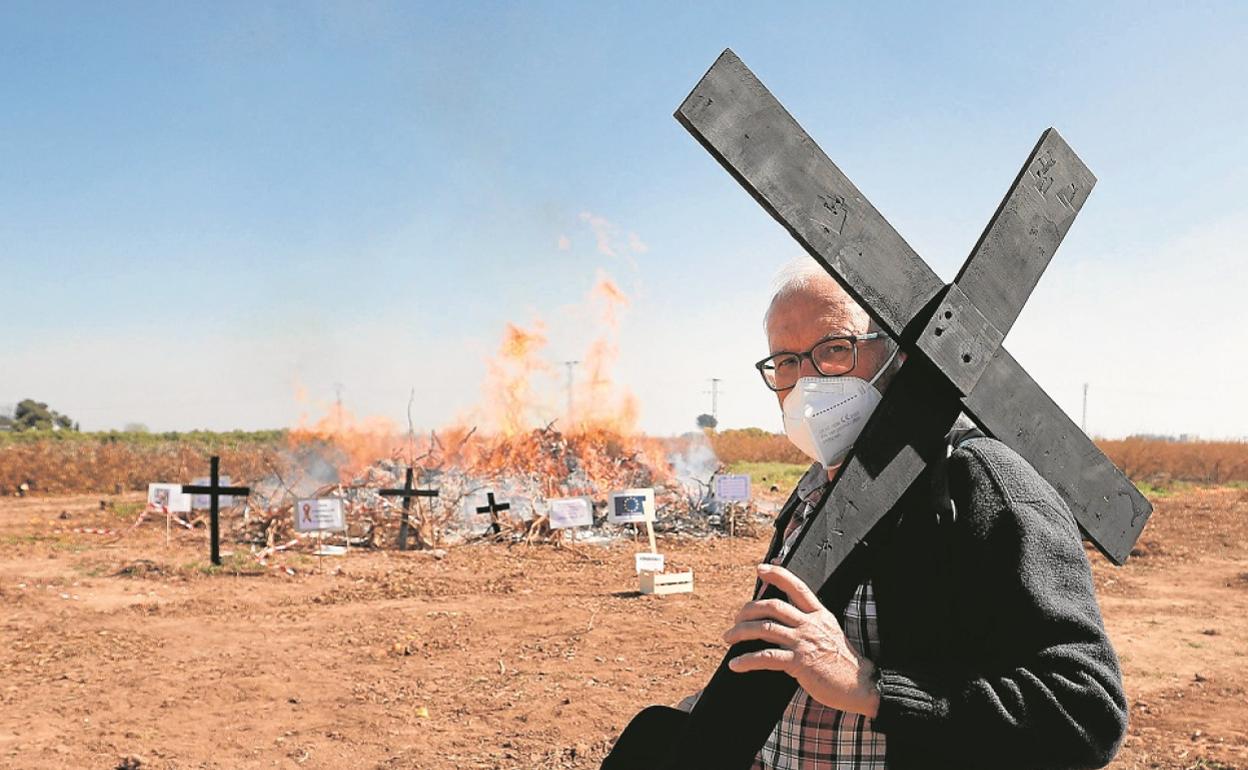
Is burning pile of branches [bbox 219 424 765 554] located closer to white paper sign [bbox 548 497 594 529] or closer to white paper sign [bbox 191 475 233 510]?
white paper sign [bbox 191 475 233 510]

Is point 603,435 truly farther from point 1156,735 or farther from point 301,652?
point 1156,735

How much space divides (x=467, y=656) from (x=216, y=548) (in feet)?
22.6

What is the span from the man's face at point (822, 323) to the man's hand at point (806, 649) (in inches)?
19.6

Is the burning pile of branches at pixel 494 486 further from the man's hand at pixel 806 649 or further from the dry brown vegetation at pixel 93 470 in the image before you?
the man's hand at pixel 806 649

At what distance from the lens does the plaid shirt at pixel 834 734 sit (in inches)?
61.1

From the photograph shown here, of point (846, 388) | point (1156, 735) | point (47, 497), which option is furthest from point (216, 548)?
point (47, 497)

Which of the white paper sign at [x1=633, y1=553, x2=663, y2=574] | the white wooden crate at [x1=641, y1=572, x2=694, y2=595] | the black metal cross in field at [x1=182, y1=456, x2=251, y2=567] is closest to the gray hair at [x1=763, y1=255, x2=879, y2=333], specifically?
the white wooden crate at [x1=641, y1=572, x2=694, y2=595]

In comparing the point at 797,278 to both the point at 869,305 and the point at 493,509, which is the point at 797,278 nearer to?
the point at 869,305

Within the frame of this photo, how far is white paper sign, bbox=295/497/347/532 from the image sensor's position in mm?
14202

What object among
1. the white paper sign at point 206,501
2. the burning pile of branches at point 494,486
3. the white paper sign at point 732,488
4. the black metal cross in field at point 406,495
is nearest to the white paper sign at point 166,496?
the white paper sign at point 206,501

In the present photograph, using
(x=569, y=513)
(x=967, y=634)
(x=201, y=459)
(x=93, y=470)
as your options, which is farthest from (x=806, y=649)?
(x=201, y=459)

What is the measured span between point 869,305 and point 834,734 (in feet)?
2.82

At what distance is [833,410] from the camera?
163 centimetres

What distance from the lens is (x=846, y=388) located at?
5.36 ft
